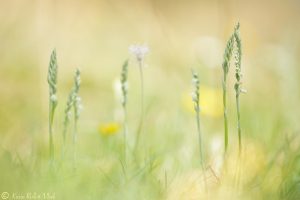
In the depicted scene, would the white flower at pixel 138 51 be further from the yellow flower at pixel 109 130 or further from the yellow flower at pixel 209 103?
the yellow flower at pixel 209 103

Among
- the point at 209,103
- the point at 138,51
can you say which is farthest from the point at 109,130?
the point at 209,103

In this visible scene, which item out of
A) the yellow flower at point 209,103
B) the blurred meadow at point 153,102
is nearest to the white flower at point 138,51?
the blurred meadow at point 153,102

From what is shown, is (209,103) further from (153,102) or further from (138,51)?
(138,51)

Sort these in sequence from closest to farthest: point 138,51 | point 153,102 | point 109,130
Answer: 1. point 138,51
2. point 109,130
3. point 153,102

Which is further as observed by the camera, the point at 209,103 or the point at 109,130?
the point at 209,103

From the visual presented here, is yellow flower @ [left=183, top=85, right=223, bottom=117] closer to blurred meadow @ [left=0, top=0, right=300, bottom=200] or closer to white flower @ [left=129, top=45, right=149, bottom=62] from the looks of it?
blurred meadow @ [left=0, top=0, right=300, bottom=200]

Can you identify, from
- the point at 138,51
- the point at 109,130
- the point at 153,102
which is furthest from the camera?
the point at 153,102

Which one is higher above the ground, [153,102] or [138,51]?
[138,51]

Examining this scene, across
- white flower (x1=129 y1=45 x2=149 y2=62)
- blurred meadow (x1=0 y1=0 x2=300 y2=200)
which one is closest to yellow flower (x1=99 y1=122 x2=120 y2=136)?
blurred meadow (x1=0 y1=0 x2=300 y2=200)
